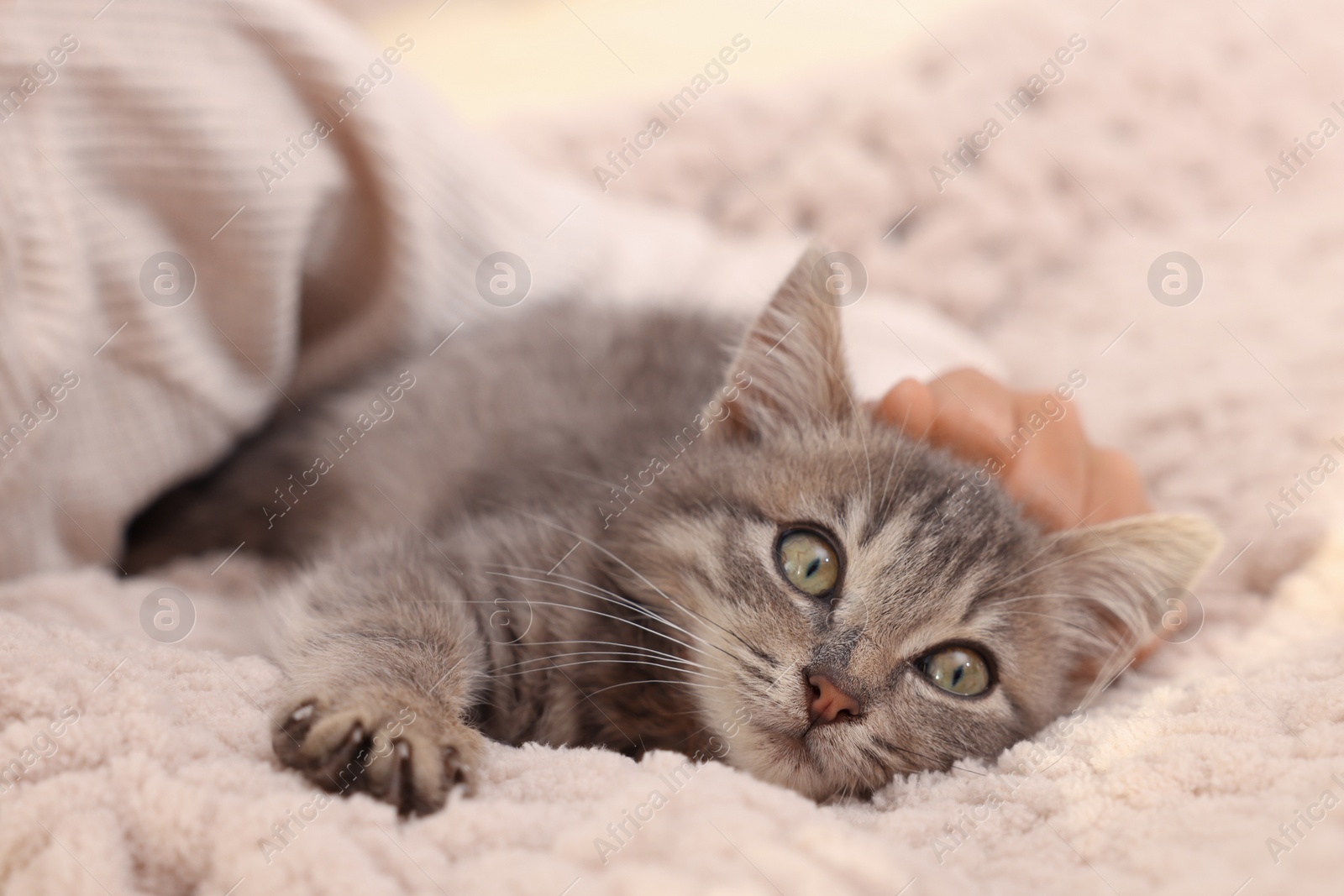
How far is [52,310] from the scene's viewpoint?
1.32 metres

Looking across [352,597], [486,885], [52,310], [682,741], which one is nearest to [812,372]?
[682,741]

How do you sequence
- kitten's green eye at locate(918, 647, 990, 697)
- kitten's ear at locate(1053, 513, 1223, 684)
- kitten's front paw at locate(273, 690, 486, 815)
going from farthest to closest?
kitten's ear at locate(1053, 513, 1223, 684), kitten's green eye at locate(918, 647, 990, 697), kitten's front paw at locate(273, 690, 486, 815)

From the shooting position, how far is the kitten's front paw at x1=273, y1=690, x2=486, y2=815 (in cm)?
94

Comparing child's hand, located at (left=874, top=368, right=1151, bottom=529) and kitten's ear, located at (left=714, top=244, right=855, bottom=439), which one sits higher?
child's hand, located at (left=874, top=368, right=1151, bottom=529)

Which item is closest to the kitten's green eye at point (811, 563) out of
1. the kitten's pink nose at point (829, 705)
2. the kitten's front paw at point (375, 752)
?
the kitten's pink nose at point (829, 705)

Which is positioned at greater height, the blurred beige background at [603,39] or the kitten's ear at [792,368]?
the blurred beige background at [603,39]

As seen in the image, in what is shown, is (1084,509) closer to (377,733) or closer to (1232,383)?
(1232,383)

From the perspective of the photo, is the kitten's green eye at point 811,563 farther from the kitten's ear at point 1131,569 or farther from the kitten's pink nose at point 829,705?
the kitten's ear at point 1131,569

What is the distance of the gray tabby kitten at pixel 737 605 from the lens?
111 cm

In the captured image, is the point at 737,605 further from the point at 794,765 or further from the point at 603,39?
the point at 603,39

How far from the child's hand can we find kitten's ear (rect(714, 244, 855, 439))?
99mm

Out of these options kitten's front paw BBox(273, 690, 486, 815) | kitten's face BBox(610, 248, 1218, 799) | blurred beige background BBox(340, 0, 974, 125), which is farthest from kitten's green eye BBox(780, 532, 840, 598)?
blurred beige background BBox(340, 0, 974, 125)

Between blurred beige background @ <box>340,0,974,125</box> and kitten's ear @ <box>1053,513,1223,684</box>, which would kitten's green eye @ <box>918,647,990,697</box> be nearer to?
kitten's ear @ <box>1053,513,1223,684</box>

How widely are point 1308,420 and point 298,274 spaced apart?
1995mm
